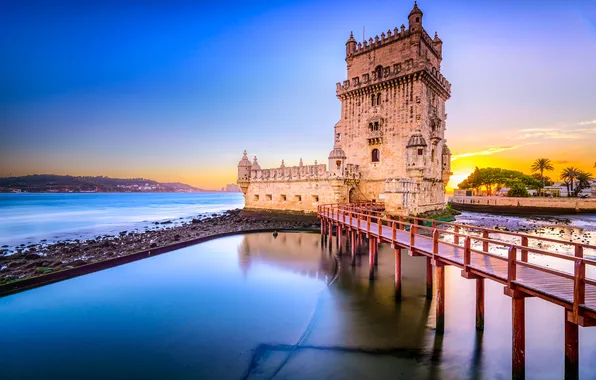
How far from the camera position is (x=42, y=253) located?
18234 mm

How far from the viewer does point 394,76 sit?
974 inches

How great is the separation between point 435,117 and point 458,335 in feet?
74.3

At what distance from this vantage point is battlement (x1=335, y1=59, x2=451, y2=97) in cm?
2373

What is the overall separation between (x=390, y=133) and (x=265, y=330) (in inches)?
840

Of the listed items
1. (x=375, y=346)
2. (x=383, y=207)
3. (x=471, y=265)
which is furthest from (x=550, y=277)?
(x=383, y=207)

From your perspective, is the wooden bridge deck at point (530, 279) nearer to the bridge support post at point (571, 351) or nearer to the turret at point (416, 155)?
the bridge support post at point (571, 351)

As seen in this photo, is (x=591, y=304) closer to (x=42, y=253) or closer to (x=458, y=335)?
(x=458, y=335)

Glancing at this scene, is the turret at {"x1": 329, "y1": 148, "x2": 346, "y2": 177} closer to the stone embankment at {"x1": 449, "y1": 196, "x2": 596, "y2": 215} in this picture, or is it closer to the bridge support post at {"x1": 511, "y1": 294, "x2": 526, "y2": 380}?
the bridge support post at {"x1": 511, "y1": 294, "x2": 526, "y2": 380}

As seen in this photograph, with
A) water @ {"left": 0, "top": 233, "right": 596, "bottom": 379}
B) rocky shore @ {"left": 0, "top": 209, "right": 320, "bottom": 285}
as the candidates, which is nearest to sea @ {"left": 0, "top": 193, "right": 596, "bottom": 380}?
water @ {"left": 0, "top": 233, "right": 596, "bottom": 379}

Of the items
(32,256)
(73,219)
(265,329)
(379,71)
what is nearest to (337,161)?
(379,71)

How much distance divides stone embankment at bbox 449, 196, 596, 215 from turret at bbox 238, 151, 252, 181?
126ft

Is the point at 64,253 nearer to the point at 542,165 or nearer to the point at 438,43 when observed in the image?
the point at 438,43

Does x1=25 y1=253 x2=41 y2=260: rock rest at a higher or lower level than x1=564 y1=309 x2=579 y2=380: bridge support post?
lower

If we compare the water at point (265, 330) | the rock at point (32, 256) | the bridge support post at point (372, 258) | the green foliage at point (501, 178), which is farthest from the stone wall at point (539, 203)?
the rock at point (32, 256)
